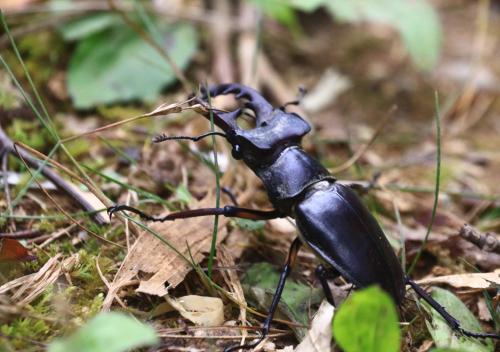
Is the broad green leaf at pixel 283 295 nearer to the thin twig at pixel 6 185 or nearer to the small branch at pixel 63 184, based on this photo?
the small branch at pixel 63 184

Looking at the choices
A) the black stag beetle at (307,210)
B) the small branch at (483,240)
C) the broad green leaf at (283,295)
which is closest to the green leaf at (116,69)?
the black stag beetle at (307,210)

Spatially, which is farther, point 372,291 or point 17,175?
point 17,175

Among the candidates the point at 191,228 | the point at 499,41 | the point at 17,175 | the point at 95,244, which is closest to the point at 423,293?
the point at 191,228

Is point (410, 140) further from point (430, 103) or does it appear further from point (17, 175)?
point (17, 175)

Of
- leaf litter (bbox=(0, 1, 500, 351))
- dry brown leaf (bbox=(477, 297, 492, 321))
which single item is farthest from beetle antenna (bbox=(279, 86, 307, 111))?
dry brown leaf (bbox=(477, 297, 492, 321))

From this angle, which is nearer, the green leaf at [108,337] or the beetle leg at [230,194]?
the green leaf at [108,337]

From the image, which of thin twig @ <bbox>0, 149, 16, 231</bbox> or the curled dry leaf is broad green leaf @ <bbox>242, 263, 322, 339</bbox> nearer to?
the curled dry leaf

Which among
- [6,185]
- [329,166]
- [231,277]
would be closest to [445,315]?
[231,277]
